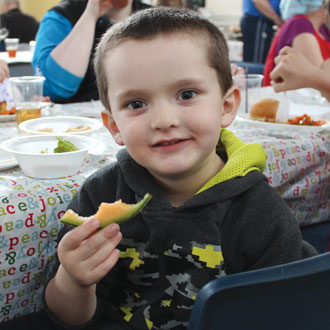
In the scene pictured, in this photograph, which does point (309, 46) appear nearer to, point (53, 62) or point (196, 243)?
point (53, 62)

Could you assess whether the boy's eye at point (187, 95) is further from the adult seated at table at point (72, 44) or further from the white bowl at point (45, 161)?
the adult seated at table at point (72, 44)

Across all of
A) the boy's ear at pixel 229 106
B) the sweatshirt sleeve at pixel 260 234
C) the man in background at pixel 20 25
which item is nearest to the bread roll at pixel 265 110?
the boy's ear at pixel 229 106

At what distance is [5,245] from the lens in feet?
3.16

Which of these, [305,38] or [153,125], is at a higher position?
[153,125]

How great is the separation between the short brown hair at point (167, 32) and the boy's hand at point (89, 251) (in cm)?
33

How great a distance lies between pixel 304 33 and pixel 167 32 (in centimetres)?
216

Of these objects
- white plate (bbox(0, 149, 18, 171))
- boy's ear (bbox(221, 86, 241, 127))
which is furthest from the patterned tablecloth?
boy's ear (bbox(221, 86, 241, 127))

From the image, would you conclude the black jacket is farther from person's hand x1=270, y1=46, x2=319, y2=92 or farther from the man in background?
the man in background

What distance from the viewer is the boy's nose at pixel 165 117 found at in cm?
85

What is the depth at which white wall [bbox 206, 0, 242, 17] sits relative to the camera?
8.93 meters

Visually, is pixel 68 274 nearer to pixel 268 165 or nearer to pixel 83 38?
pixel 268 165

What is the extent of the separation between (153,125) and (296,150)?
30.9 inches

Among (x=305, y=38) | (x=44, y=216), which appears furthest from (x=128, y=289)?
(x=305, y=38)

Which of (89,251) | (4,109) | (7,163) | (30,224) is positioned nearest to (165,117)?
(89,251)
